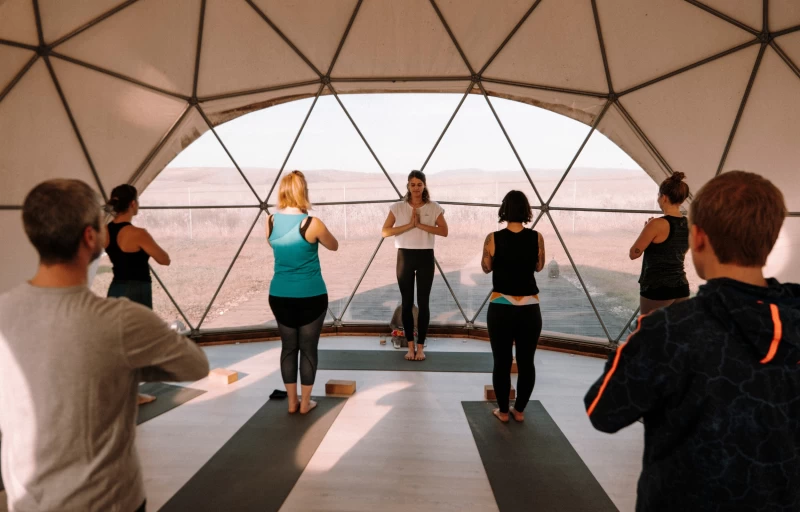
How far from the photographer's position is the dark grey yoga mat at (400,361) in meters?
7.31

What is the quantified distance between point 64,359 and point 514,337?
406 centimetres

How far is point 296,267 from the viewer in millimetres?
5129

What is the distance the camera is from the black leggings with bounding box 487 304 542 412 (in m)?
4.96

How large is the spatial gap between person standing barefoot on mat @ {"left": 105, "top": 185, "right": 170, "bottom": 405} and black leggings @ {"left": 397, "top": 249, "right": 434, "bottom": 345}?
10.7 ft

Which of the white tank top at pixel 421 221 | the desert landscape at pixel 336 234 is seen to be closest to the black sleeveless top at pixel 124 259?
the desert landscape at pixel 336 234

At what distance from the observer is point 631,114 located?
23.8 feet

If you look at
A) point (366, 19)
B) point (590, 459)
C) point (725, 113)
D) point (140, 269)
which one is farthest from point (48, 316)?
point (725, 113)

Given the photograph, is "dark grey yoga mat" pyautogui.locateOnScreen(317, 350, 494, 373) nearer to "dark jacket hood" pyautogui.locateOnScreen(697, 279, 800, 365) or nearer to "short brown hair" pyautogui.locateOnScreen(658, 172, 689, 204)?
"short brown hair" pyautogui.locateOnScreen(658, 172, 689, 204)

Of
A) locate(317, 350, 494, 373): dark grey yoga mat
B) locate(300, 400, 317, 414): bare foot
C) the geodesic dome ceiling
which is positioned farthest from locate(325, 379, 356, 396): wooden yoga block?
the geodesic dome ceiling

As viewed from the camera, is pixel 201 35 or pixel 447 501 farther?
pixel 201 35

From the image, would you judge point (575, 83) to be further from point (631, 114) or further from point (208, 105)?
point (208, 105)

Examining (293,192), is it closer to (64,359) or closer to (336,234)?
(64,359)

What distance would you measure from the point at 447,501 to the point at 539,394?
2.78 m

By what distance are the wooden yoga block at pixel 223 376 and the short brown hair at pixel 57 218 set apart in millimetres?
5220
